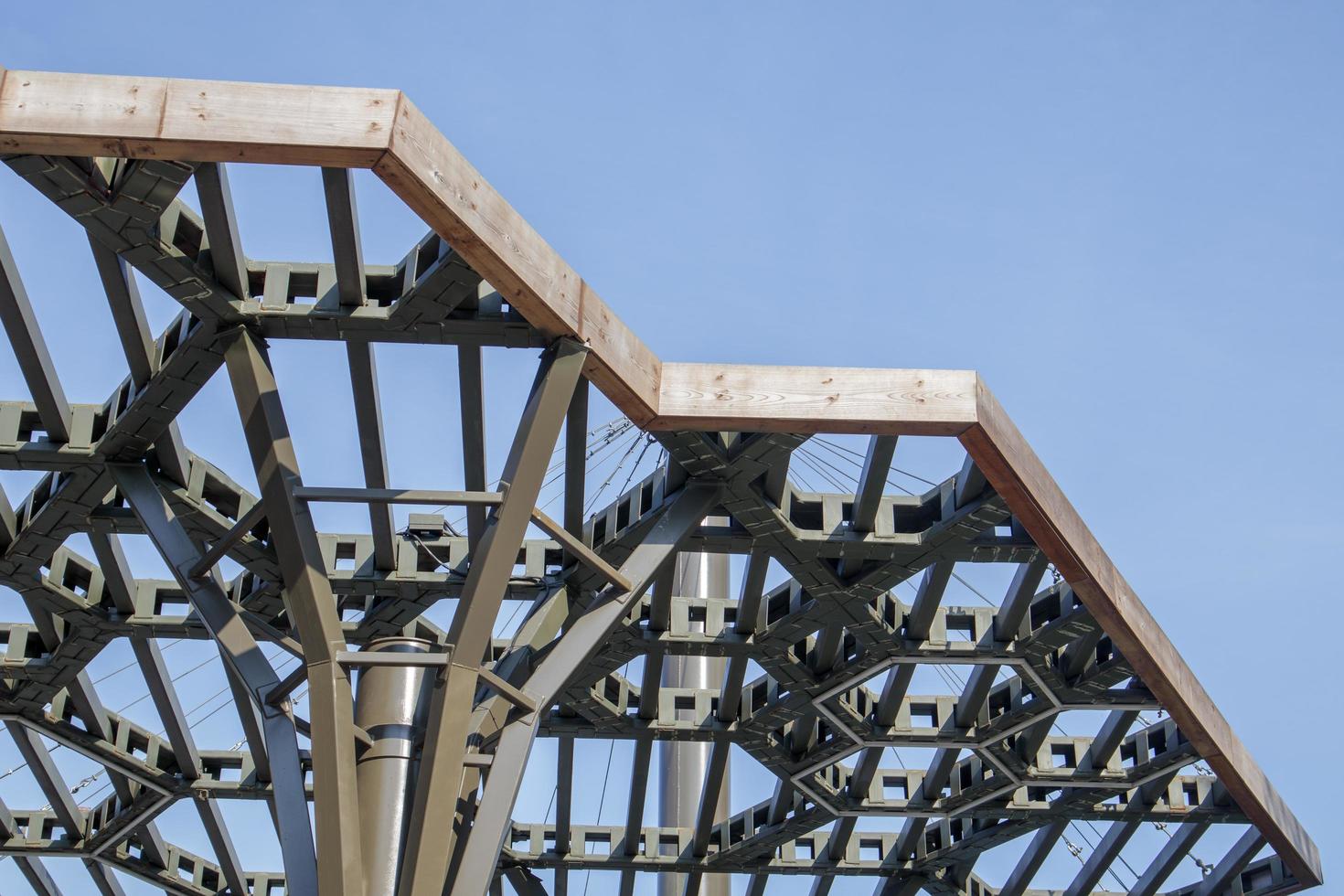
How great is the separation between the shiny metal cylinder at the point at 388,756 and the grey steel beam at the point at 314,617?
13.3 inches

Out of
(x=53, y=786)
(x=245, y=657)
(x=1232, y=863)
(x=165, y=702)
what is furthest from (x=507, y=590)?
(x=1232, y=863)

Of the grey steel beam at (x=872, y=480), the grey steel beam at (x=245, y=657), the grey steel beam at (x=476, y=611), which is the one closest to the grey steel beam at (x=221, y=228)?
the grey steel beam at (x=245, y=657)

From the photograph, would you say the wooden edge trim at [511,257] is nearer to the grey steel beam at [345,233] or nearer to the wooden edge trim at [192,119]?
the wooden edge trim at [192,119]

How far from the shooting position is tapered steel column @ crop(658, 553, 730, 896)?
105ft

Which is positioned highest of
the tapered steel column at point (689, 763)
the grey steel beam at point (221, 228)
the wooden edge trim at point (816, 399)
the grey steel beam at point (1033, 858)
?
the tapered steel column at point (689, 763)

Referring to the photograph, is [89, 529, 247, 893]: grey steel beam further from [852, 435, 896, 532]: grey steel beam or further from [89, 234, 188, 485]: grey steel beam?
[852, 435, 896, 532]: grey steel beam

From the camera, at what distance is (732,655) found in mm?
18578

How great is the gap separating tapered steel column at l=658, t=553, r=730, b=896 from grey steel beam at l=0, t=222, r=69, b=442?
1653 centimetres

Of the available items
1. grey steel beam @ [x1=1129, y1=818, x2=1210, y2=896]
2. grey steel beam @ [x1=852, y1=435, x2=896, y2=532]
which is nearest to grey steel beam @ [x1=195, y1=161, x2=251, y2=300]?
grey steel beam @ [x1=852, y1=435, x2=896, y2=532]

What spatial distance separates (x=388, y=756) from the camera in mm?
14070

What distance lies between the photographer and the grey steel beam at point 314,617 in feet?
42.5

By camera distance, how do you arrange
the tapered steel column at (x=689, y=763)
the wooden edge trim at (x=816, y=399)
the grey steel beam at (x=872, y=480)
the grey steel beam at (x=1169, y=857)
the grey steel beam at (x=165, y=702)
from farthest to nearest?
the tapered steel column at (x=689, y=763)
the grey steel beam at (x=1169, y=857)
the grey steel beam at (x=165, y=702)
the grey steel beam at (x=872, y=480)
the wooden edge trim at (x=816, y=399)

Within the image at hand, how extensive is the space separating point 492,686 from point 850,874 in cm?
1040

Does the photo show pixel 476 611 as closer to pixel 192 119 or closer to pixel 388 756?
pixel 388 756
